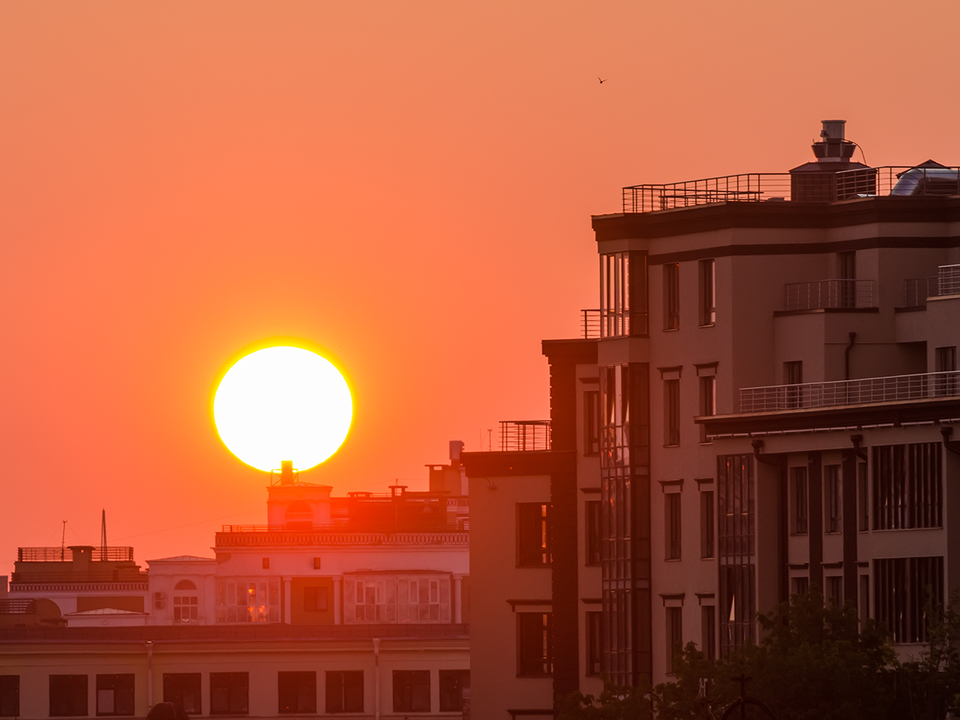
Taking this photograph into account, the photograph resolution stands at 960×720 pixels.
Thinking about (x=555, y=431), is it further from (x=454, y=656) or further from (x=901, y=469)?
(x=454, y=656)

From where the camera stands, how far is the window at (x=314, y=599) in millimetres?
155875

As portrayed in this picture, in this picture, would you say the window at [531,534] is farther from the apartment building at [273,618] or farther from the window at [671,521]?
the apartment building at [273,618]

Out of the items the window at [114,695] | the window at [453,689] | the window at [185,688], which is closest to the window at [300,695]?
the window at [185,688]

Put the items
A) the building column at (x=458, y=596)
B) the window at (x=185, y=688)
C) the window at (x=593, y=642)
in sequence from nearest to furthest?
the window at (x=593, y=642) < the window at (x=185, y=688) < the building column at (x=458, y=596)

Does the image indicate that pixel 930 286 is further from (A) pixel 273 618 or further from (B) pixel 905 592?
(A) pixel 273 618

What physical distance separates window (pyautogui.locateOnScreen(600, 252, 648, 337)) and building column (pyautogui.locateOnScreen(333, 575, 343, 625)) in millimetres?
78502

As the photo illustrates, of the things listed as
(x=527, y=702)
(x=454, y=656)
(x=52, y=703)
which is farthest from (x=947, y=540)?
(x=52, y=703)

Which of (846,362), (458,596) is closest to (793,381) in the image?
(846,362)

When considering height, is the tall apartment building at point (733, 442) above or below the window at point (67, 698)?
above

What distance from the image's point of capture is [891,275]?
245 feet

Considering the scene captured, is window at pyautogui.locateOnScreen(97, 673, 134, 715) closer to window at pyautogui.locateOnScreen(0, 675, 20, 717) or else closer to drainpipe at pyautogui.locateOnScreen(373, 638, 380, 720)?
window at pyautogui.locateOnScreen(0, 675, 20, 717)

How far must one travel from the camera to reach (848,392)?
2854 inches

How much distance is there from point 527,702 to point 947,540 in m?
21.5

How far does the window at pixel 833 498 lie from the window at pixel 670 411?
8.06 meters
